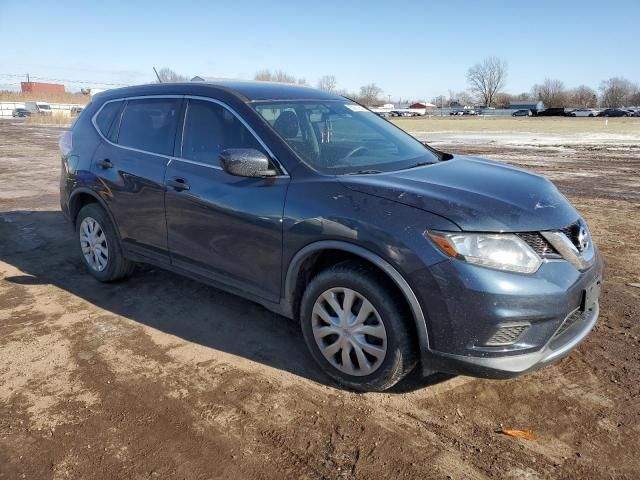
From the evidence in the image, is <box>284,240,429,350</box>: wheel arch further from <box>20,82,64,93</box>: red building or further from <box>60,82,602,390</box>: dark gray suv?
<box>20,82,64,93</box>: red building

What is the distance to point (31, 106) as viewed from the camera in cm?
7306

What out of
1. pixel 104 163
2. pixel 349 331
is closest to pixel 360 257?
pixel 349 331

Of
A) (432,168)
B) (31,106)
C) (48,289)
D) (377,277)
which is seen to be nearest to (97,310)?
(48,289)

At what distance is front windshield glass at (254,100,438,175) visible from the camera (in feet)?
11.5

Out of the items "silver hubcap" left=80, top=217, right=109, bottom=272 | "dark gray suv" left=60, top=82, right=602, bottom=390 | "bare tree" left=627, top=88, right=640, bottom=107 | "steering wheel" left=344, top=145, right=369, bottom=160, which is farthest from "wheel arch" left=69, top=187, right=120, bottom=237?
"bare tree" left=627, top=88, right=640, bottom=107

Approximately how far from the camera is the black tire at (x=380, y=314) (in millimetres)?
2896

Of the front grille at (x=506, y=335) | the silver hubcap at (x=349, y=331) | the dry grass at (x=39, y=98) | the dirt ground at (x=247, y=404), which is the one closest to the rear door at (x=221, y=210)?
the silver hubcap at (x=349, y=331)

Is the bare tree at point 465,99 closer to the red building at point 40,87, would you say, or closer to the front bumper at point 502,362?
the red building at point 40,87

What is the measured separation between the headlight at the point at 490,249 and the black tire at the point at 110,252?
10.5ft

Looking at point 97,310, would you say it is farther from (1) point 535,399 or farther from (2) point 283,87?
(1) point 535,399

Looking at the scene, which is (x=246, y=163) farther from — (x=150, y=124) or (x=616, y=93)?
(x=616, y=93)

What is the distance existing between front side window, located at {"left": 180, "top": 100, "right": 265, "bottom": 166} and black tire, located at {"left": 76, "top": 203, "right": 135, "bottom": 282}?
1.30 meters

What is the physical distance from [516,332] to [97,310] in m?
3.41

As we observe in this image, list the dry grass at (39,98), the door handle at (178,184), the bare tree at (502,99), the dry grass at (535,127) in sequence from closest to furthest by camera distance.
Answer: the door handle at (178,184)
the dry grass at (535,127)
the dry grass at (39,98)
the bare tree at (502,99)
